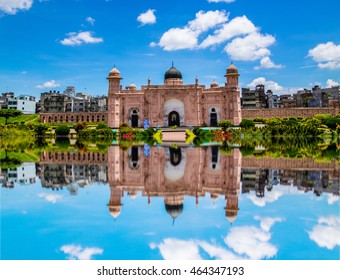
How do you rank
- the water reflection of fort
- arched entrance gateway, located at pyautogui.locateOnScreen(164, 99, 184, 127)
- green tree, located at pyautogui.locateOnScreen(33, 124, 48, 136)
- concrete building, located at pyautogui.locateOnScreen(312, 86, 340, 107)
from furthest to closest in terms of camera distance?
concrete building, located at pyautogui.locateOnScreen(312, 86, 340, 107), arched entrance gateway, located at pyautogui.locateOnScreen(164, 99, 184, 127), green tree, located at pyautogui.locateOnScreen(33, 124, 48, 136), the water reflection of fort

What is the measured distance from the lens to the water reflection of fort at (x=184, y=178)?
18.2 ft

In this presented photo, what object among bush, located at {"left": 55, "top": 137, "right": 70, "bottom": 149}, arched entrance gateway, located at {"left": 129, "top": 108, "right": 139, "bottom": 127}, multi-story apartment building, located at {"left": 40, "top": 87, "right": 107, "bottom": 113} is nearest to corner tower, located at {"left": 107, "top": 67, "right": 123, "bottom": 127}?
arched entrance gateway, located at {"left": 129, "top": 108, "right": 139, "bottom": 127}

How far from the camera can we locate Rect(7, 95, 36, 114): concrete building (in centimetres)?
5678

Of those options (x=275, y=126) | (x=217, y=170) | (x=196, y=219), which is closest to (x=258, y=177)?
(x=217, y=170)

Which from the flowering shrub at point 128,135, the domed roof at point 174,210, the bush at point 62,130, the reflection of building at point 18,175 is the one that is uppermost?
the bush at point 62,130

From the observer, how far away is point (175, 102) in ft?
115

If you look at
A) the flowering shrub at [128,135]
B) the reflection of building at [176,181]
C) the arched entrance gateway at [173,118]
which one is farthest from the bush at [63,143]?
the arched entrance gateway at [173,118]

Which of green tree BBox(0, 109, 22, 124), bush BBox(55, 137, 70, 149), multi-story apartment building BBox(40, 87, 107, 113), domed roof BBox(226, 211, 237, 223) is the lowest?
domed roof BBox(226, 211, 237, 223)

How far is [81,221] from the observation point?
4.20 meters

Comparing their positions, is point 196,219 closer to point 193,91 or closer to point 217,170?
point 217,170

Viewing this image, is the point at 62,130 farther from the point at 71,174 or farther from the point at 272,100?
the point at 272,100

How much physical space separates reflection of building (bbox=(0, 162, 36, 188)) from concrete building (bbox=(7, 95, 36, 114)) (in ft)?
170

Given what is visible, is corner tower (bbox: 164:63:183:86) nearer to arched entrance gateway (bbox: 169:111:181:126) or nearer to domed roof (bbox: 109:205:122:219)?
arched entrance gateway (bbox: 169:111:181:126)

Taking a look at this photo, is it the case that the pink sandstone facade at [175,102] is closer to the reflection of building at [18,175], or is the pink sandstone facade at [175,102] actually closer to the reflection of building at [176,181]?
the reflection of building at [176,181]
